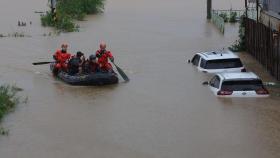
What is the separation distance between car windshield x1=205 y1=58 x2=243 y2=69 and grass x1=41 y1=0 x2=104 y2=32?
770 inches

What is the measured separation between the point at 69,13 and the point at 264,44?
2726cm

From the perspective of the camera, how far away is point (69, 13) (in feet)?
177

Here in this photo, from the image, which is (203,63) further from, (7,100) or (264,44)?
(7,100)

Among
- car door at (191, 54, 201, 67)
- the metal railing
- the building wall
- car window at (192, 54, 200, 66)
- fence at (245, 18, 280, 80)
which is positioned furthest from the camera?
the metal railing

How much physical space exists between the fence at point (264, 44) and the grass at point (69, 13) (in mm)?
14938

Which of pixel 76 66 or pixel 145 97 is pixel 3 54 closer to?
pixel 76 66

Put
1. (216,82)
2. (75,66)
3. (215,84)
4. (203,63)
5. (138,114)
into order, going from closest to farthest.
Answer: (138,114) → (216,82) → (215,84) → (75,66) → (203,63)

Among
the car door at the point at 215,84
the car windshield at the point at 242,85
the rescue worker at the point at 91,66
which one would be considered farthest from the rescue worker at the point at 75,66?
the car windshield at the point at 242,85

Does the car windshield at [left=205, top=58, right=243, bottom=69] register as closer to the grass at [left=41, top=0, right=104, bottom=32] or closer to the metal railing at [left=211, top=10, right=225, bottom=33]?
the metal railing at [left=211, top=10, right=225, bottom=33]

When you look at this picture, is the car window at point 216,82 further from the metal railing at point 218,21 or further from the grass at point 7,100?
the metal railing at point 218,21

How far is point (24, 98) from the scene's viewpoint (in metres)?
23.3

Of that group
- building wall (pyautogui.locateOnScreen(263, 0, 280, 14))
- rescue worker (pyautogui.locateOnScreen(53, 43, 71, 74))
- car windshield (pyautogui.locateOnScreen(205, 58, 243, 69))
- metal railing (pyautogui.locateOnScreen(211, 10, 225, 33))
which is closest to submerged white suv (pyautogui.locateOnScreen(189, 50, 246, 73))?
car windshield (pyautogui.locateOnScreen(205, 58, 243, 69))

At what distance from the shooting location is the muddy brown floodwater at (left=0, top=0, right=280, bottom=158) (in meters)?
17.2

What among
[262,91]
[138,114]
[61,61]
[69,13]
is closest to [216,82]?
[262,91]
